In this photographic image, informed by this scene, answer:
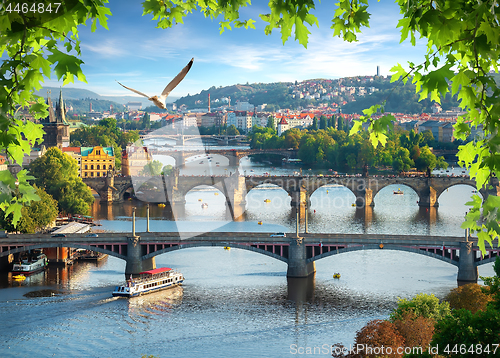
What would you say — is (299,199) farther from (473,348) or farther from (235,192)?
(473,348)

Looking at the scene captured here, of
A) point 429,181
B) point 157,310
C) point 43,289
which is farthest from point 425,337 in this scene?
point 429,181

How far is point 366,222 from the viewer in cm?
4469

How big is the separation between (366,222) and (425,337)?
29.3 m

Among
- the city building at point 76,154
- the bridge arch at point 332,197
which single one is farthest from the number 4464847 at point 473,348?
the city building at point 76,154

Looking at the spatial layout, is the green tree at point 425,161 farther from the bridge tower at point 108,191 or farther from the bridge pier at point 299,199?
the bridge tower at point 108,191

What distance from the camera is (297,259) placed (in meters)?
29.0

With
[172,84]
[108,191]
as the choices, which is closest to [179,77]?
[172,84]

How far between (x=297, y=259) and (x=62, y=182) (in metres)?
26.3

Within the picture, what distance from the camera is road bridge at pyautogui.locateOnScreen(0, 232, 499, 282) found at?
1125 inches

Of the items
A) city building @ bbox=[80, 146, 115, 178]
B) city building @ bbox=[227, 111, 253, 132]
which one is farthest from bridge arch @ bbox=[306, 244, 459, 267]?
city building @ bbox=[227, 111, 253, 132]

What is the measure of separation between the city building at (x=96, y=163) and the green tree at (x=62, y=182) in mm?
9093

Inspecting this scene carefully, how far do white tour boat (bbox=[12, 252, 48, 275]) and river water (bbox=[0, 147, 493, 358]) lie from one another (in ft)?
1.82

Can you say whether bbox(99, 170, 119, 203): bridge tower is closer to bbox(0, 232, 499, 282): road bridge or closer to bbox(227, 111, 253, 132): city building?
bbox(0, 232, 499, 282): road bridge

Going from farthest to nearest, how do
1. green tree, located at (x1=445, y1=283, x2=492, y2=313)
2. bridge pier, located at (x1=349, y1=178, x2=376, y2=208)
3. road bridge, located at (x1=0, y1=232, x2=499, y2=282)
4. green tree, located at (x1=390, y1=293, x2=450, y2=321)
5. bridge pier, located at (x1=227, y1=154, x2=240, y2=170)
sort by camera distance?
bridge pier, located at (x1=227, y1=154, x2=240, y2=170)
bridge pier, located at (x1=349, y1=178, x2=376, y2=208)
road bridge, located at (x1=0, y1=232, x2=499, y2=282)
green tree, located at (x1=445, y1=283, x2=492, y2=313)
green tree, located at (x1=390, y1=293, x2=450, y2=321)
